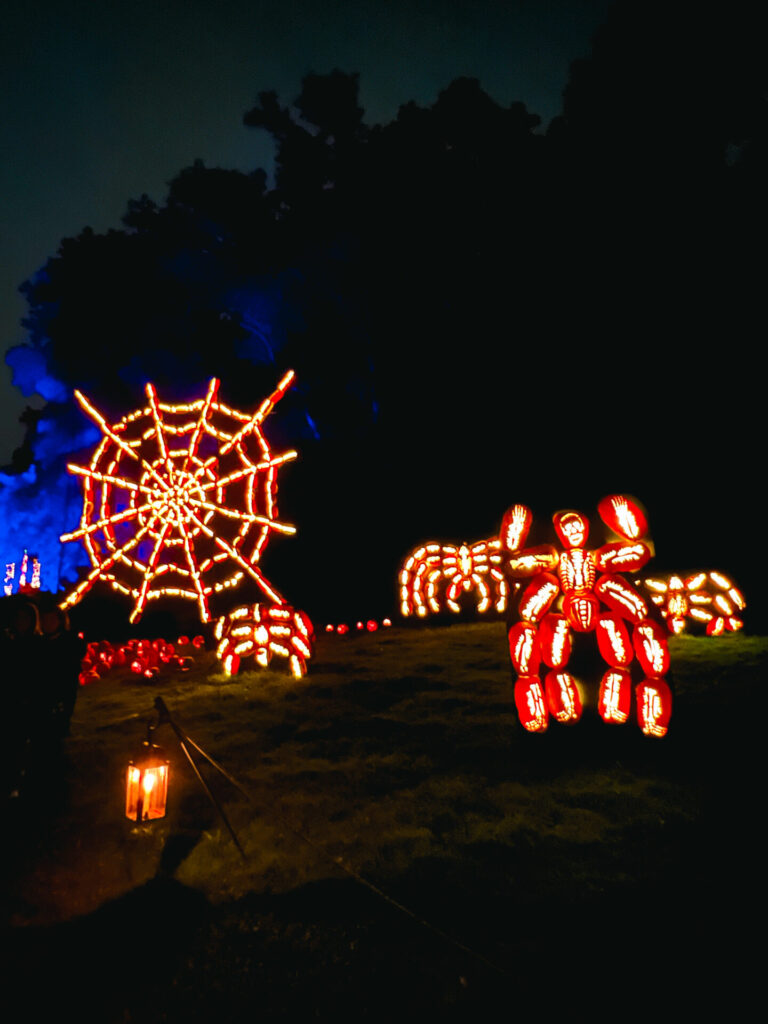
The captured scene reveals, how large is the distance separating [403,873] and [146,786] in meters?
2.00

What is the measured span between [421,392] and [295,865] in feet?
57.5

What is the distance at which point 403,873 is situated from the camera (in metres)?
4.54

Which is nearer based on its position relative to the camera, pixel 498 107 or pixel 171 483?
pixel 171 483

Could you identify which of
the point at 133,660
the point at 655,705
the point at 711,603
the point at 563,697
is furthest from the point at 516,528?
the point at 133,660

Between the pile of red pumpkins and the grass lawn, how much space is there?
3317 millimetres

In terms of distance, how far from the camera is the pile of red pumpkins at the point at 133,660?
36.0 feet

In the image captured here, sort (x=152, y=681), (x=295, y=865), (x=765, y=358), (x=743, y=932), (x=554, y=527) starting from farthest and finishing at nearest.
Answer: (x=765, y=358) < (x=152, y=681) < (x=554, y=527) < (x=295, y=865) < (x=743, y=932)

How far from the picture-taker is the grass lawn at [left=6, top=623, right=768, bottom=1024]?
3.49 m

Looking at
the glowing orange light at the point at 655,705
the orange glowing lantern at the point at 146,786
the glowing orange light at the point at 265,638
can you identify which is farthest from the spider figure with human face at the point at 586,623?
the glowing orange light at the point at 265,638

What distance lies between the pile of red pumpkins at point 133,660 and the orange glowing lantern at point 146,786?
6.12 meters

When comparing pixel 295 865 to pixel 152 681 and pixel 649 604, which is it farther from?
pixel 152 681

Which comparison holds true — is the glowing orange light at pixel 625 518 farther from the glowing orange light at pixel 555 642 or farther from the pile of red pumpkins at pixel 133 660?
the pile of red pumpkins at pixel 133 660

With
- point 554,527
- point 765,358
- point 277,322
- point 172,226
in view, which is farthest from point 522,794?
point 172,226

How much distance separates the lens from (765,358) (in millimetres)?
16109
